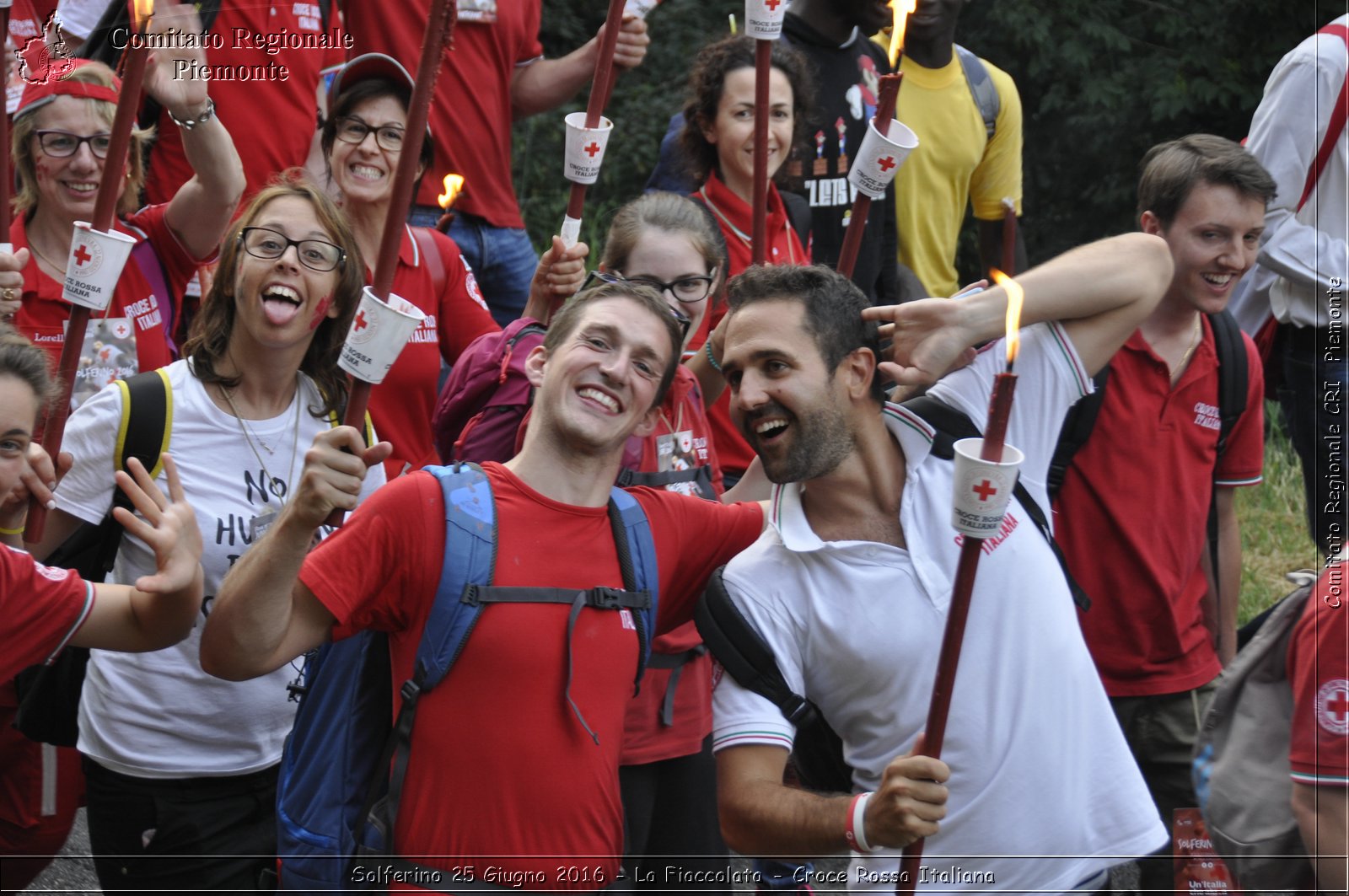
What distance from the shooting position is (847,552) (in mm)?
3084

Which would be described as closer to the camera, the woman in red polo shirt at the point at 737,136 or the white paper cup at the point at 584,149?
the white paper cup at the point at 584,149

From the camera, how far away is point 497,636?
292cm

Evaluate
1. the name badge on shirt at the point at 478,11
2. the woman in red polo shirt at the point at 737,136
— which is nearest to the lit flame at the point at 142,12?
the woman in red polo shirt at the point at 737,136

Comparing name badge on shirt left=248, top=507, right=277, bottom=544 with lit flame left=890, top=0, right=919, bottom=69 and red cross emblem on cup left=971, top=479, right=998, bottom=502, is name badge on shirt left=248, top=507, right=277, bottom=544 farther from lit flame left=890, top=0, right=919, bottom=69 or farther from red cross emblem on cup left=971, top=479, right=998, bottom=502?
red cross emblem on cup left=971, top=479, right=998, bottom=502

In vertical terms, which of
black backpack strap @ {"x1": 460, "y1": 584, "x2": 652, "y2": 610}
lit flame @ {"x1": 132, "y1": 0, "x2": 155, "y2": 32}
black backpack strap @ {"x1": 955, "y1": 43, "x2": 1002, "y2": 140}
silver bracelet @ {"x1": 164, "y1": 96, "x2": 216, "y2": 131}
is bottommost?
black backpack strap @ {"x1": 460, "y1": 584, "x2": 652, "y2": 610}

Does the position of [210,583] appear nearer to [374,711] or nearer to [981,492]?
[374,711]

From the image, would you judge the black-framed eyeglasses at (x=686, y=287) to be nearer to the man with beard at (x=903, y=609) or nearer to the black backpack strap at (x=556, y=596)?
the man with beard at (x=903, y=609)

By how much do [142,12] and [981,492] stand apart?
189cm

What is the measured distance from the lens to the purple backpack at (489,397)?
373cm

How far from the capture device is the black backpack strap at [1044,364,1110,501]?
4.09m

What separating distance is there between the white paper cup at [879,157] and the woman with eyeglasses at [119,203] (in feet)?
5.83

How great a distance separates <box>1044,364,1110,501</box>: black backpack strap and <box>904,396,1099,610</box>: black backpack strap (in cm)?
76

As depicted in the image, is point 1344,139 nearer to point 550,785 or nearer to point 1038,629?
point 1038,629

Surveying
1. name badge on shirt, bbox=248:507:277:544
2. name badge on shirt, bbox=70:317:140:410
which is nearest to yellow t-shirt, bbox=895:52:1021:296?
name badge on shirt, bbox=70:317:140:410
